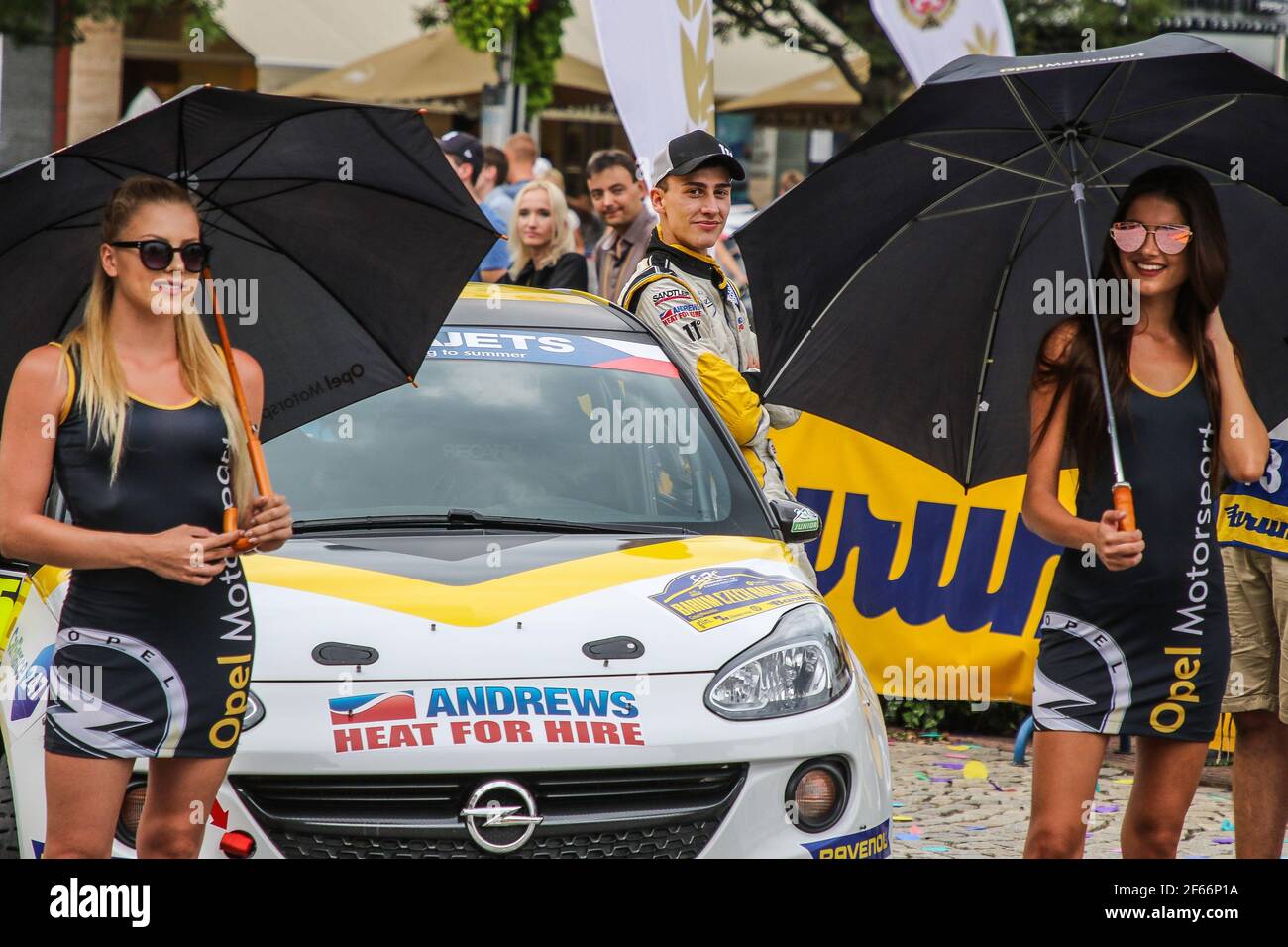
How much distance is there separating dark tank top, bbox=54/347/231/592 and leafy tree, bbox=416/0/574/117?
11996 millimetres

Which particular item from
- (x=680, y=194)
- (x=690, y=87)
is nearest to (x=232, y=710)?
(x=680, y=194)

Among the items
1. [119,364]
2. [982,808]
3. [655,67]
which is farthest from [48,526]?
[655,67]

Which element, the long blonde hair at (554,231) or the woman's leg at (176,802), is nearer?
the woman's leg at (176,802)

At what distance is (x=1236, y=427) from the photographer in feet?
13.4

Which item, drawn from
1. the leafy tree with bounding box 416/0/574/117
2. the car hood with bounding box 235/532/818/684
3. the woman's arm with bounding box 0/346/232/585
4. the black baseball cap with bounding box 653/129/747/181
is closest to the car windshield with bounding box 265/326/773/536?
the car hood with bounding box 235/532/818/684

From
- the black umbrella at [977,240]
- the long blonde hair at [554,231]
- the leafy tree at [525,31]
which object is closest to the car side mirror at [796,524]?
the black umbrella at [977,240]

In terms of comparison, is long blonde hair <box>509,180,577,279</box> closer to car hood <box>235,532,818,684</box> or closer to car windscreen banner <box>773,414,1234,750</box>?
car windscreen banner <box>773,414,1234,750</box>

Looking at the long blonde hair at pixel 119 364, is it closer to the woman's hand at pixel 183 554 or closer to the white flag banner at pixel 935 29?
the woman's hand at pixel 183 554

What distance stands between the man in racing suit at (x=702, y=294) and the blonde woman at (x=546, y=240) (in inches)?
90.3

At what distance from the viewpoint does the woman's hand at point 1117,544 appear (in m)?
3.81

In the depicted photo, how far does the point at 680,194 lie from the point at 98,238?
2.51 meters

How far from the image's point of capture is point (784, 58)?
→ 26.7 m

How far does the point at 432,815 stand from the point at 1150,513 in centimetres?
181
